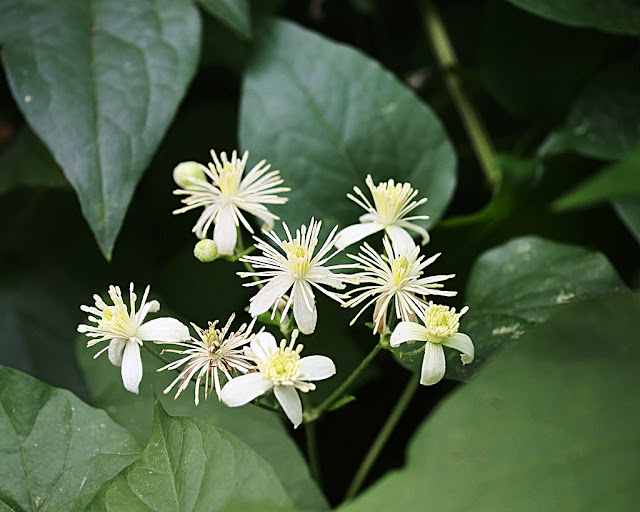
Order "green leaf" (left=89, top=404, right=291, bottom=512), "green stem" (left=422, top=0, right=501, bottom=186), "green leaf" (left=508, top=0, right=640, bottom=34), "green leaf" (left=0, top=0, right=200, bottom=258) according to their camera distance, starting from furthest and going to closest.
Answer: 1. "green stem" (left=422, top=0, right=501, bottom=186)
2. "green leaf" (left=508, top=0, right=640, bottom=34)
3. "green leaf" (left=0, top=0, right=200, bottom=258)
4. "green leaf" (left=89, top=404, right=291, bottom=512)

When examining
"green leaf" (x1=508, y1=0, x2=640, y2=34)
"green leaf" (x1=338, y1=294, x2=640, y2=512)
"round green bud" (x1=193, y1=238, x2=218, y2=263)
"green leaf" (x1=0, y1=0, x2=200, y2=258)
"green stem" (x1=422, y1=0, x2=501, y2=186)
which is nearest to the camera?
"green leaf" (x1=338, y1=294, x2=640, y2=512)

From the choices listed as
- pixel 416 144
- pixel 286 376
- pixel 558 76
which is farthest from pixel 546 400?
pixel 558 76

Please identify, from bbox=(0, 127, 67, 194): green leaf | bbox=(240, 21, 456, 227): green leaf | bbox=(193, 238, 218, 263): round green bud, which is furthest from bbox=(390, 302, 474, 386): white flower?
bbox=(0, 127, 67, 194): green leaf

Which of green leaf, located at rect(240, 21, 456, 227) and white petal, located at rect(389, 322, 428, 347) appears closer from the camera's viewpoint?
white petal, located at rect(389, 322, 428, 347)

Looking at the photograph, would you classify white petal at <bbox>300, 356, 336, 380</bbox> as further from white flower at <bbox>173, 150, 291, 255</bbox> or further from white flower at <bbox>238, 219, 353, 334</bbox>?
white flower at <bbox>173, 150, 291, 255</bbox>

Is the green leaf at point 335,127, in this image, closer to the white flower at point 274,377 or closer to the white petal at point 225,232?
the white petal at point 225,232

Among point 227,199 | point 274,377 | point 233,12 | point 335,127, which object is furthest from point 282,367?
Answer: point 233,12

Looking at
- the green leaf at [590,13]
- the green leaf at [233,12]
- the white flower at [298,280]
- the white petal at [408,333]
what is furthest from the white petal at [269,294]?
the green leaf at [590,13]
